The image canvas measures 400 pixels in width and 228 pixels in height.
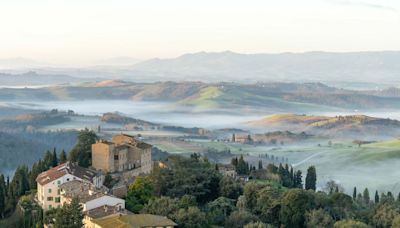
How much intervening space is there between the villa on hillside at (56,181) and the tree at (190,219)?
11.1 meters

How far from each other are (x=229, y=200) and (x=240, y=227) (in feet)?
24.5

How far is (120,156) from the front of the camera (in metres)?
73.7

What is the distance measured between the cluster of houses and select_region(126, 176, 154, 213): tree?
6.11 feet

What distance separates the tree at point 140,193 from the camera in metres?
63.0

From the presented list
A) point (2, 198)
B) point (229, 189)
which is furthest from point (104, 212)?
point (229, 189)

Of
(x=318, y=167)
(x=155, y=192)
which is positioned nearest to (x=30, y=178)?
(x=155, y=192)

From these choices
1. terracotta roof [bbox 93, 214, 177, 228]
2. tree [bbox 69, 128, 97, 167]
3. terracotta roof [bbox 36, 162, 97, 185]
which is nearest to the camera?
terracotta roof [bbox 93, 214, 177, 228]

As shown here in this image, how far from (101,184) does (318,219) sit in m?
20.4

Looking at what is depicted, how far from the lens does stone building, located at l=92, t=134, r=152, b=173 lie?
7288 cm

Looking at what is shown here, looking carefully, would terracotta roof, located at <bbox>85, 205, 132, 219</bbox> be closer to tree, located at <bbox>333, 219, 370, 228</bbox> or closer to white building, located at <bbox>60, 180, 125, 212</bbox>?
white building, located at <bbox>60, 180, 125, 212</bbox>

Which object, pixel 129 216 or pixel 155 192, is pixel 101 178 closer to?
pixel 155 192

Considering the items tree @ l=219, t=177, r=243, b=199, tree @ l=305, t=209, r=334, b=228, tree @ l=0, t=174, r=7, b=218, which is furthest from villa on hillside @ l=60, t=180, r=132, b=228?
tree @ l=305, t=209, r=334, b=228

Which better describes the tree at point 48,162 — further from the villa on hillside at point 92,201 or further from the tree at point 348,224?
the tree at point 348,224

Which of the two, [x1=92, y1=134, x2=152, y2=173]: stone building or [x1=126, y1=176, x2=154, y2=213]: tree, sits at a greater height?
[x1=92, y1=134, x2=152, y2=173]: stone building
